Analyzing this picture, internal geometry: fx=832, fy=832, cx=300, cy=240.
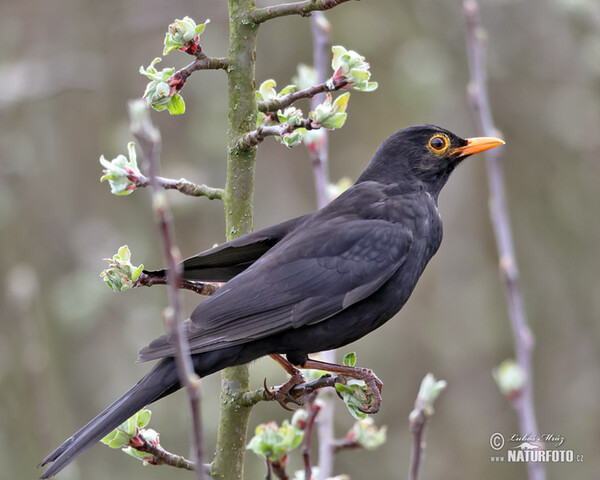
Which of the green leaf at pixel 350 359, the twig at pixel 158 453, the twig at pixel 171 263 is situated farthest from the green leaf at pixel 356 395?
the twig at pixel 171 263

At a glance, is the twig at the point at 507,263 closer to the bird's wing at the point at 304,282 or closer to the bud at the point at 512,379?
the bud at the point at 512,379

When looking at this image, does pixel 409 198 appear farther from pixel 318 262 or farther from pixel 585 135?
pixel 585 135

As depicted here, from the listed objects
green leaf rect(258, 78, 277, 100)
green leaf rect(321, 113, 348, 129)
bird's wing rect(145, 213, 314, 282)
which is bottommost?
bird's wing rect(145, 213, 314, 282)

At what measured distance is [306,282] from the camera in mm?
3568

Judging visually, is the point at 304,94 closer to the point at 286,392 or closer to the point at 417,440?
the point at 286,392

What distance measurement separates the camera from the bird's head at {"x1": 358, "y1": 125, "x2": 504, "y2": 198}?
4199 millimetres

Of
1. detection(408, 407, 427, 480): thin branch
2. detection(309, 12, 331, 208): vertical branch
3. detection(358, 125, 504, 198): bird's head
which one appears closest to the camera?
detection(408, 407, 427, 480): thin branch

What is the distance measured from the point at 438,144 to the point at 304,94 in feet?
4.59

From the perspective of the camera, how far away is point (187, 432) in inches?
290

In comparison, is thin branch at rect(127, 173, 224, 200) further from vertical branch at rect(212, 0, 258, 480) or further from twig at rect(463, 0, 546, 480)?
twig at rect(463, 0, 546, 480)

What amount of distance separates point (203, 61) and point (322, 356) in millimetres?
1562

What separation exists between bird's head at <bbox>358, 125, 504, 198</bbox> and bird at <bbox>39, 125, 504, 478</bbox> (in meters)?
0.17
